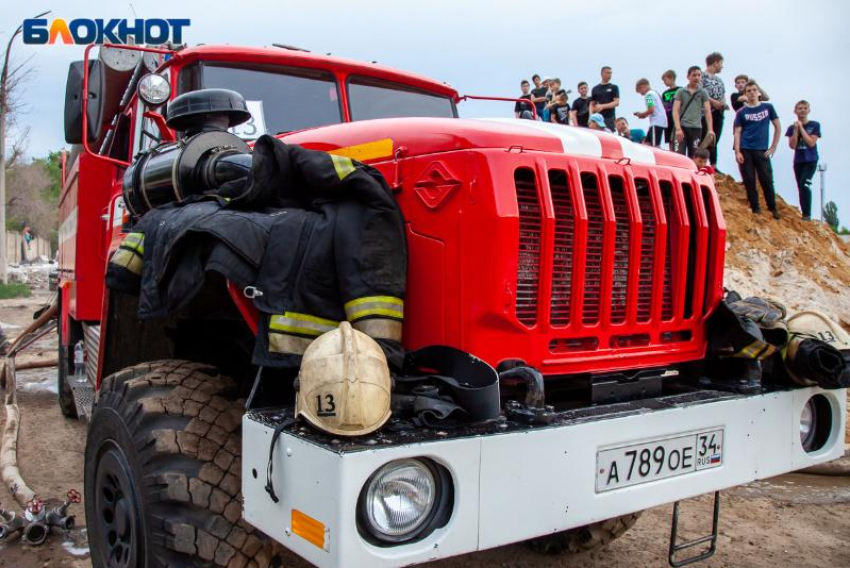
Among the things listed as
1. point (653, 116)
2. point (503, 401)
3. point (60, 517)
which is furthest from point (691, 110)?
point (60, 517)

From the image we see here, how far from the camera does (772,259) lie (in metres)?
9.14

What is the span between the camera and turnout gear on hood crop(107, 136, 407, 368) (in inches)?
89.2

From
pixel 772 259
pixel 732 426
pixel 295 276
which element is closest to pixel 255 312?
pixel 295 276

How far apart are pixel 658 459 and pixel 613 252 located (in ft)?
2.28

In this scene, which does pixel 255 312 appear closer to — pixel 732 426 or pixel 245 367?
pixel 245 367

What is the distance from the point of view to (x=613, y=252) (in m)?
2.56

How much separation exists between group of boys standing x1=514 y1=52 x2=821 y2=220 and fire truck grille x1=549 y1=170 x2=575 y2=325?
6.81 metres

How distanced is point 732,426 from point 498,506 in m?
1.04

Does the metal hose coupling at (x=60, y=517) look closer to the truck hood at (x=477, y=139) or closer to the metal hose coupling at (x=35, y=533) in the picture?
the metal hose coupling at (x=35, y=533)

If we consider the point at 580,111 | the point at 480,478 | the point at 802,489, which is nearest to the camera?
the point at 480,478

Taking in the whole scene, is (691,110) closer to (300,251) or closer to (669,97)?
(669,97)

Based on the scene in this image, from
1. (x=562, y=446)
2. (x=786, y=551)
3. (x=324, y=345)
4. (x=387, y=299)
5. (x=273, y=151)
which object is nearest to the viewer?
(x=324, y=345)

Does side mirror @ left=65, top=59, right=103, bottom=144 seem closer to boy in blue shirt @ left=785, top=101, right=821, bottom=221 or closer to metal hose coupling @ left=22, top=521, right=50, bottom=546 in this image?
metal hose coupling @ left=22, top=521, right=50, bottom=546

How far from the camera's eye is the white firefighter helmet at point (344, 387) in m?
1.89
